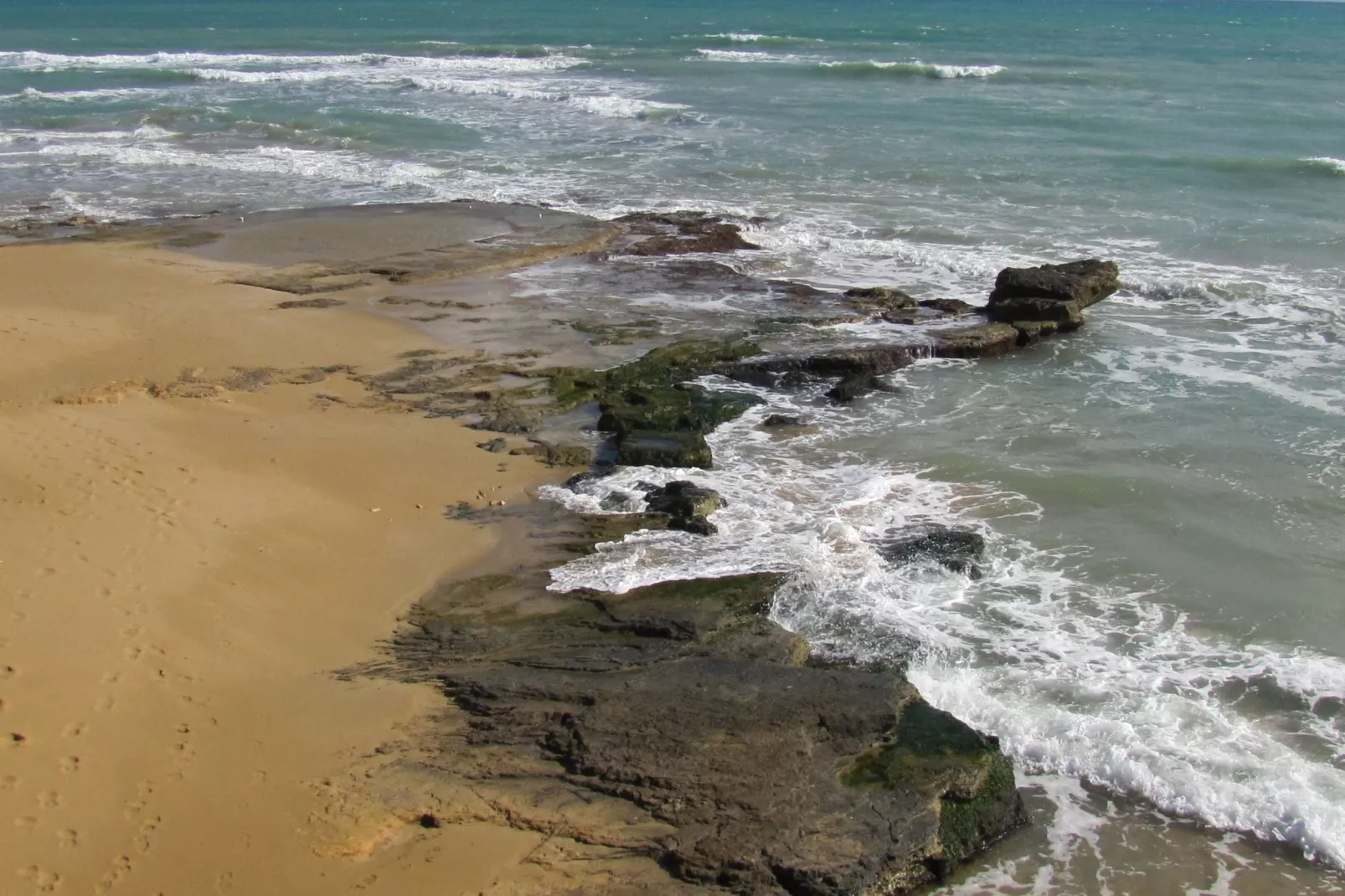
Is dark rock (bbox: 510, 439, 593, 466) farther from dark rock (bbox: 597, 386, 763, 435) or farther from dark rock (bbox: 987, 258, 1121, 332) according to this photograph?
dark rock (bbox: 987, 258, 1121, 332)

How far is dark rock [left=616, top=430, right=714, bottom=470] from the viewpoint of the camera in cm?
1080

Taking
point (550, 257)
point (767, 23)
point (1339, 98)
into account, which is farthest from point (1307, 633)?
point (767, 23)

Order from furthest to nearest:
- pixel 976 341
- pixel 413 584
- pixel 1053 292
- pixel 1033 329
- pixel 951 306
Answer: pixel 951 306 < pixel 1053 292 < pixel 1033 329 < pixel 976 341 < pixel 413 584

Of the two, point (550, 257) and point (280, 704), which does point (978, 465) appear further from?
point (550, 257)

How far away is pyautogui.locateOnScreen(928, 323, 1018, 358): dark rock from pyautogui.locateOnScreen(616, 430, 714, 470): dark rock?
441 centimetres

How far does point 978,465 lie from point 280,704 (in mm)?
6834

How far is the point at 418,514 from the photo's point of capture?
388 inches

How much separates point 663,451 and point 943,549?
9.12 feet

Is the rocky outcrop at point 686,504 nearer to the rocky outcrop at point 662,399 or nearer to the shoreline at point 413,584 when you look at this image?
the shoreline at point 413,584

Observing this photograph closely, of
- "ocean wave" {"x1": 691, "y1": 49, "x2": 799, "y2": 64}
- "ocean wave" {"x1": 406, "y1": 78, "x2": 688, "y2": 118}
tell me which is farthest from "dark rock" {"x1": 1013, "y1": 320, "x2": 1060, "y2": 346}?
"ocean wave" {"x1": 691, "y1": 49, "x2": 799, "y2": 64}

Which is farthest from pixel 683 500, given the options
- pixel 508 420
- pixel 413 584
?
pixel 508 420

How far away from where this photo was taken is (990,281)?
57.6ft

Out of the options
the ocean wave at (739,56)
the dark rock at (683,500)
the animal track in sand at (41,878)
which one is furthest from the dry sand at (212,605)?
the ocean wave at (739,56)

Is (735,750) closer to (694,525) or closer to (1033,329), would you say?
(694,525)
